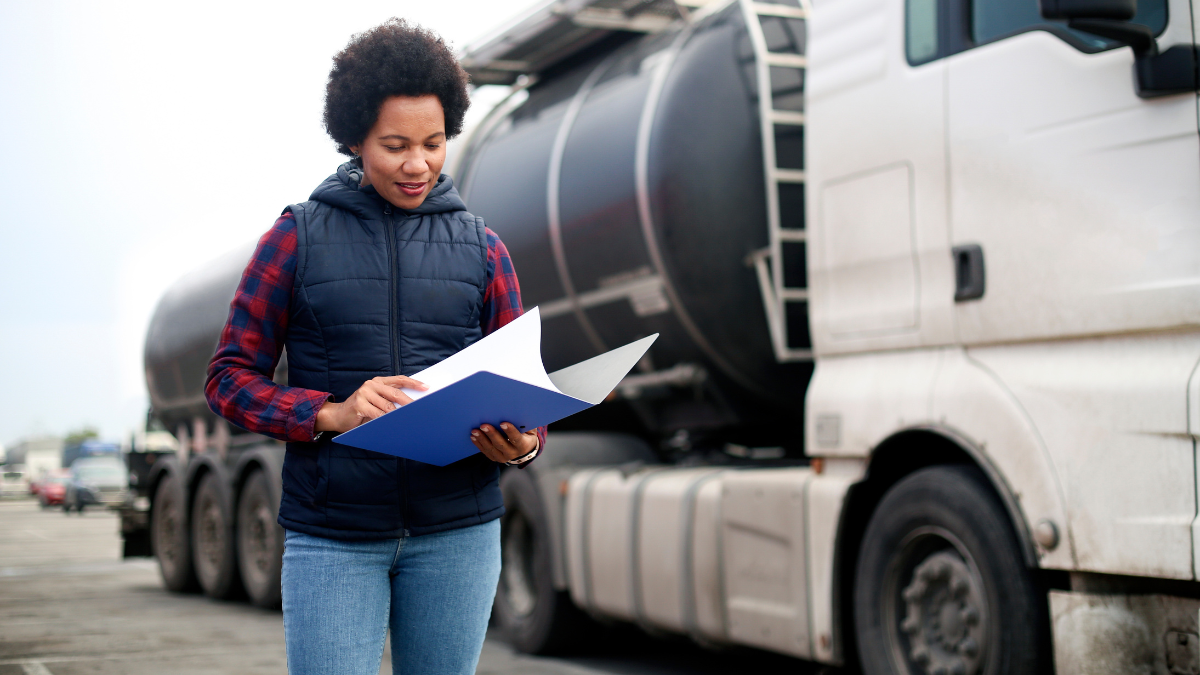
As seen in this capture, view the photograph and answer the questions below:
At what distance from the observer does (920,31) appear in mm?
4512

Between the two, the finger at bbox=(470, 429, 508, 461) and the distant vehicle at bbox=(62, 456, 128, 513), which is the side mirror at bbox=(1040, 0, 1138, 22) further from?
the distant vehicle at bbox=(62, 456, 128, 513)

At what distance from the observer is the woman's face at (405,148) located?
229cm

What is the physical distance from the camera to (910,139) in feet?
14.7

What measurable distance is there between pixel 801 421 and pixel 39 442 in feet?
333

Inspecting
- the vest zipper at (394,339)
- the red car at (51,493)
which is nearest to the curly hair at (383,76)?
the vest zipper at (394,339)

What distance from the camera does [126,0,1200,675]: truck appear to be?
3619mm

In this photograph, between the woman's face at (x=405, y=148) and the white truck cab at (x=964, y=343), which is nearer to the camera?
the woman's face at (x=405, y=148)

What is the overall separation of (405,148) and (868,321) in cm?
276

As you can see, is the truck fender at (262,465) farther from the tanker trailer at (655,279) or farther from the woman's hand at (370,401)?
the woman's hand at (370,401)

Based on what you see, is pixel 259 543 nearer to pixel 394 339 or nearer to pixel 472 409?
pixel 394 339

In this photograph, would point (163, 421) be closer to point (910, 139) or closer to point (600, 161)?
point (600, 161)

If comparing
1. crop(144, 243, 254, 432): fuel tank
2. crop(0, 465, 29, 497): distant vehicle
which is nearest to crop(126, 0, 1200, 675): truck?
crop(144, 243, 254, 432): fuel tank

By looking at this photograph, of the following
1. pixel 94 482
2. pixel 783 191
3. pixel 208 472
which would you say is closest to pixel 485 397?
pixel 783 191

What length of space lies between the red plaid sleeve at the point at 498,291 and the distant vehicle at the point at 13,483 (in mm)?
75768
